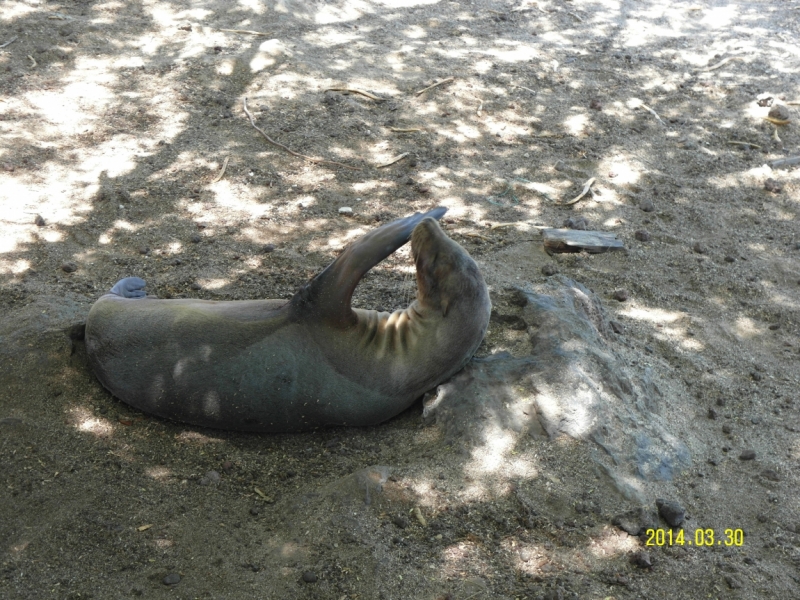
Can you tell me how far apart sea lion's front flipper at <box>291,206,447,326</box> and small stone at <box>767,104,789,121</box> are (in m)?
5.45

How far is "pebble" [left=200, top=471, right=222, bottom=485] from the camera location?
359 cm

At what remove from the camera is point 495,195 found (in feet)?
20.5

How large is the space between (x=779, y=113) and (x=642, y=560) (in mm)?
6018

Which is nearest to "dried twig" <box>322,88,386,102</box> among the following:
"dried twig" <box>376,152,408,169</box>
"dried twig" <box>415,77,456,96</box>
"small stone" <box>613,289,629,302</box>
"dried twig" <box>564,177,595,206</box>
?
"dried twig" <box>415,77,456,96</box>

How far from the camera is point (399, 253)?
17.9 feet

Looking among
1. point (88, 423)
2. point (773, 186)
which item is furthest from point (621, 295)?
point (88, 423)

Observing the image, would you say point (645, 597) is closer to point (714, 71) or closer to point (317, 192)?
point (317, 192)

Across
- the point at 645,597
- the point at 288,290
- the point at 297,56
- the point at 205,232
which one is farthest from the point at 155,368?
the point at 297,56

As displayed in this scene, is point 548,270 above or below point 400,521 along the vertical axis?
below

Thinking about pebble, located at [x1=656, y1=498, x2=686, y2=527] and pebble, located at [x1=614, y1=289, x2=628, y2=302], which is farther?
pebble, located at [x1=614, y1=289, x2=628, y2=302]

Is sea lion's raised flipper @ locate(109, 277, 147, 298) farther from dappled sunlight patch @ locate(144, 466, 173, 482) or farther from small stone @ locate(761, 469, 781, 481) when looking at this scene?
small stone @ locate(761, 469, 781, 481)

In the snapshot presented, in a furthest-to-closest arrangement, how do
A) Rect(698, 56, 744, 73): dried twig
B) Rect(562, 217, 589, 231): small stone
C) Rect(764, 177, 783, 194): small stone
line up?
Rect(698, 56, 744, 73): dried twig
Rect(764, 177, 783, 194): small stone
Rect(562, 217, 589, 231): small stone

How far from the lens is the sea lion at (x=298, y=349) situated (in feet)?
12.3

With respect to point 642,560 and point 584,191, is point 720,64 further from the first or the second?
point 642,560
